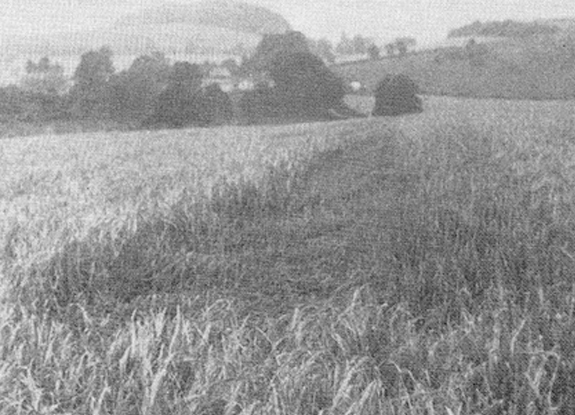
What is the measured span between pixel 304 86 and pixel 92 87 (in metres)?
11.9

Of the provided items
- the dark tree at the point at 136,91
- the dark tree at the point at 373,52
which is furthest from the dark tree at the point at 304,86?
the dark tree at the point at 373,52

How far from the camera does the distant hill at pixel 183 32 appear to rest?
50.0 metres

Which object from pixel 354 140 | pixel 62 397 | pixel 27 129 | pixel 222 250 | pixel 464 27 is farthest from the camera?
pixel 464 27

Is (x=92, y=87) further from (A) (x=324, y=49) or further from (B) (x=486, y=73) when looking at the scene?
(A) (x=324, y=49)

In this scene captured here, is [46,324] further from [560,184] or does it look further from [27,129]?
[27,129]

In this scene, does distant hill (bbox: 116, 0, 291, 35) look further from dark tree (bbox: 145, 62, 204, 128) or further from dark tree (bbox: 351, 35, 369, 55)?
dark tree (bbox: 145, 62, 204, 128)

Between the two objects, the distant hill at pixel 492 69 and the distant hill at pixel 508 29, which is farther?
the distant hill at pixel 508 29

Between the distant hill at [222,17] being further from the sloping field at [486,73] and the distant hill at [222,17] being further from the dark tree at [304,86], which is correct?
the dark tree at [304,86]

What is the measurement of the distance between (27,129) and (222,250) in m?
25.5

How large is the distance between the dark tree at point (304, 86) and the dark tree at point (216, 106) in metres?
3.73

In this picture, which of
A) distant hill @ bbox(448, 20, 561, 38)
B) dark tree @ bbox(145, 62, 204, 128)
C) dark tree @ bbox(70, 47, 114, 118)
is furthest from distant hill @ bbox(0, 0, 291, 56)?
distant hill @ bbox(448, 20, 561, 38)

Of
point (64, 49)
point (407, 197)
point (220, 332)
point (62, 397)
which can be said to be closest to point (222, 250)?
point (220, 332)

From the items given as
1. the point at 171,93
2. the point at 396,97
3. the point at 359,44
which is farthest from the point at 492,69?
the point at 171,93

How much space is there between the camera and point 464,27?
7981cm
